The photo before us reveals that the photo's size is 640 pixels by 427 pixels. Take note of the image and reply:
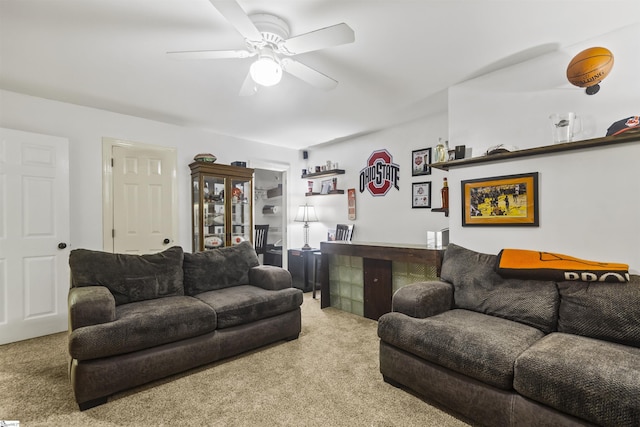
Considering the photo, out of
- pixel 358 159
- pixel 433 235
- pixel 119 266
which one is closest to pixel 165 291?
pixel 119 266

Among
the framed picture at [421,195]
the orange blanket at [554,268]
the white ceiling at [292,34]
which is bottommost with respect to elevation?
the orange blanket at [554,268]

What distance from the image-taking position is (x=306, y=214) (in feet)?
16.7

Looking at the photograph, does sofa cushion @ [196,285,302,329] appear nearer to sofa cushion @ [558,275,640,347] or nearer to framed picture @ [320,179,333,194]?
sofa cushion @ [558,275,640,347]

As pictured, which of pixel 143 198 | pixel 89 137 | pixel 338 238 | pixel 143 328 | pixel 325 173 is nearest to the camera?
pixel 143 328

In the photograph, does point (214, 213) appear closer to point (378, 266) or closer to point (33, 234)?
point (33, 234)

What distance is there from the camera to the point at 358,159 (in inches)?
184

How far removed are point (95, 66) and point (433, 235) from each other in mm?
3509

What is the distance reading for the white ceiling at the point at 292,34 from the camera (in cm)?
185

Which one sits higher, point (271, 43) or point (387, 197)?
point (271, 43)

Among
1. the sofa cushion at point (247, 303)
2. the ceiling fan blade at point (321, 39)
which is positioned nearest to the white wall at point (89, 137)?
the sofa cushion at point (247, 303)

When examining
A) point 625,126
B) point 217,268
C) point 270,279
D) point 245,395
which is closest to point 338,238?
point 270,279

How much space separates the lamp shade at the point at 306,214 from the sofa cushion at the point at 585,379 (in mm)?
3817

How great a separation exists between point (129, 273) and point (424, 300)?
2.36 m

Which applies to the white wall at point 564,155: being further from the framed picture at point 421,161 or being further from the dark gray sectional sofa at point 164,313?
the dark gray sectional sofa at point 164,313
